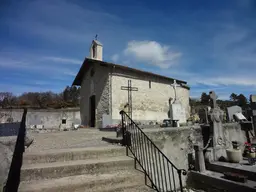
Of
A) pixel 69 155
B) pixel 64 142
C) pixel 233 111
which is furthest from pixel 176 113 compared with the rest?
pixel 69 155

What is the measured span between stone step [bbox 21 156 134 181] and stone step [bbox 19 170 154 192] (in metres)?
0.10

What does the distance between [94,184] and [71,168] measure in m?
0.54

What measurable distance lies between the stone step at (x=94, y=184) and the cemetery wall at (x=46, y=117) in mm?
18180

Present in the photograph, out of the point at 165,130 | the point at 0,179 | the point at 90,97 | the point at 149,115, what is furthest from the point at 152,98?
the point at 0,179

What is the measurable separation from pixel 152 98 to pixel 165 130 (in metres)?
12.0

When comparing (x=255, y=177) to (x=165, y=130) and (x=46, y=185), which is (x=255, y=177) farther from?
(x=46, y=185)

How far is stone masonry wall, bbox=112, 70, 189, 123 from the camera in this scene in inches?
579

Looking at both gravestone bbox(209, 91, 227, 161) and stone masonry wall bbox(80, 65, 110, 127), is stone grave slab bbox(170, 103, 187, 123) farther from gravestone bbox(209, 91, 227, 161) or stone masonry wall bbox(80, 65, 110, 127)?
stone masonry wall bbox(80, 65, 110, 127)

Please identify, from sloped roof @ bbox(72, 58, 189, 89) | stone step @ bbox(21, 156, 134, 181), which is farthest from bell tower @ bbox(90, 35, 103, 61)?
stone step @ bbox(21, 156, 134, 181)

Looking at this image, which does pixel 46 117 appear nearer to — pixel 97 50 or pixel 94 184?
pixel 97 50

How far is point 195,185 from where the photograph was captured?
16.6 feet

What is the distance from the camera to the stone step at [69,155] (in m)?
3.13

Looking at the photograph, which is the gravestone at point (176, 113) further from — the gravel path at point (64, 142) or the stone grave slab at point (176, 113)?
the gravel path at point (64, 142)

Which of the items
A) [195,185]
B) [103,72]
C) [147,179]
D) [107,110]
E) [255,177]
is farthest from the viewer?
[103,72]
